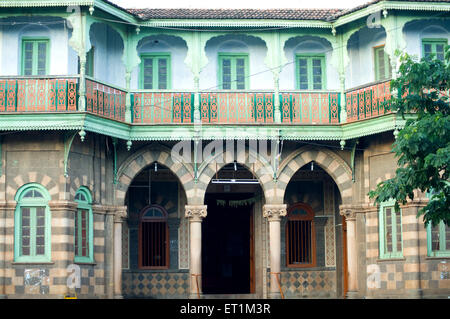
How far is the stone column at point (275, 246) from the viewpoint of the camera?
28.3 meters

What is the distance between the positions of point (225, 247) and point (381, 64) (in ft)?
28.6

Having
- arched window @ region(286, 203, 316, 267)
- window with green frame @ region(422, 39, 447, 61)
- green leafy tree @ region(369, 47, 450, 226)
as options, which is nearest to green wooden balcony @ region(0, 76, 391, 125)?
window with green frame @ region(422, 39, 447, 61)

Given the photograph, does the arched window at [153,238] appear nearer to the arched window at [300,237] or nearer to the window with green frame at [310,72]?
the arched window at [300,237]

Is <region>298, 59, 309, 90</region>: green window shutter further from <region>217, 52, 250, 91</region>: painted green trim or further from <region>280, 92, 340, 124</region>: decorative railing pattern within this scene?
<region>217, 52, 250, 91</region>: painted green trim

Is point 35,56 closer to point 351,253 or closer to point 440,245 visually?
point 351,253

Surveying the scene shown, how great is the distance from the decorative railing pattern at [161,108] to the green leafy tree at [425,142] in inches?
291

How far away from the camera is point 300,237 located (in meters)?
31.9

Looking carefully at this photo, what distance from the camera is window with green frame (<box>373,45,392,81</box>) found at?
28.4 m

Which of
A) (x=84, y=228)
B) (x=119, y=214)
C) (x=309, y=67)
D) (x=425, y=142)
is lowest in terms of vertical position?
(x=84, y=228)

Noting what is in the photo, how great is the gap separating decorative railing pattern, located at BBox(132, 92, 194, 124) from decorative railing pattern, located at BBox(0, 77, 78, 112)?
8.45 feet

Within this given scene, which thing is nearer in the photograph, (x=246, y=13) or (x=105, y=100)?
(x=105, y=100)

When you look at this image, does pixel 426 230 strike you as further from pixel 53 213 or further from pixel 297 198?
pixel 53 213

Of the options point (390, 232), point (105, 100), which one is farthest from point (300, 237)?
point (105, 100)

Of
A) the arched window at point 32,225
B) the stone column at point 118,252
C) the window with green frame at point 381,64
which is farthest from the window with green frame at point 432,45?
the arched window at point 32,225
